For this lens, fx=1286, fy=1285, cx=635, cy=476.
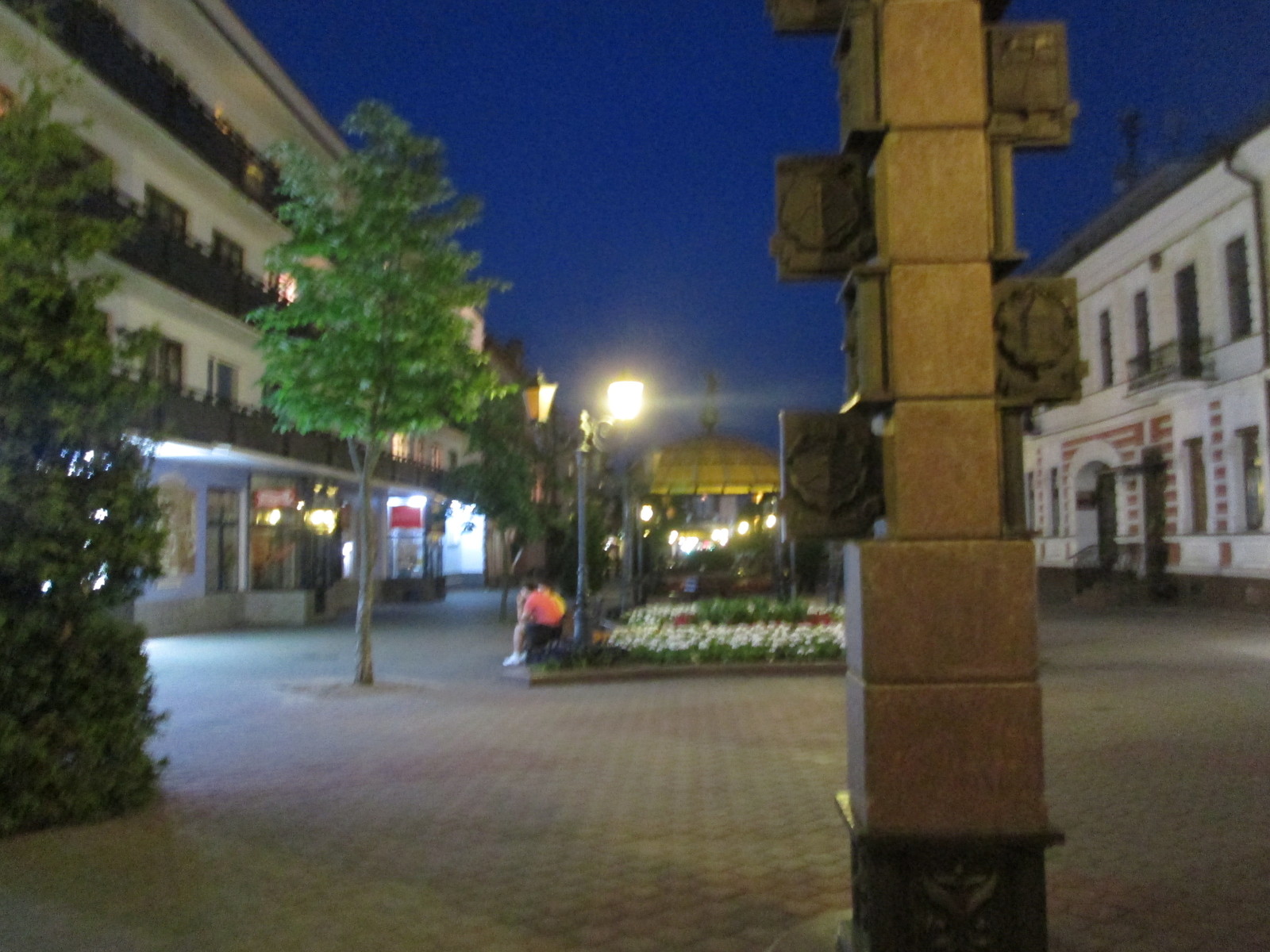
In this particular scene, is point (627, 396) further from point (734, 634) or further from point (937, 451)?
point (937, 451)

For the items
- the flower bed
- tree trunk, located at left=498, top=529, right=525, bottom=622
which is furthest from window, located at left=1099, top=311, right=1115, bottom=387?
the flower bed

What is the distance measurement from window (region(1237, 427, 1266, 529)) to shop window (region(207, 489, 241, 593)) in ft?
73.1

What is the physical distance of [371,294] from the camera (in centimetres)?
1546

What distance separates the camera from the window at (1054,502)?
39469 mm

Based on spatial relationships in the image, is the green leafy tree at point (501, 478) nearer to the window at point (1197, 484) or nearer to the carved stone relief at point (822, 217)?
the window at point (1197, 484)

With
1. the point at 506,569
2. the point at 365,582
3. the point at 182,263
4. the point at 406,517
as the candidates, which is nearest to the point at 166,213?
the point at 182,263

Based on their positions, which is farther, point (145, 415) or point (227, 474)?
point (227, 474)

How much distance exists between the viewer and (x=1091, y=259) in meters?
36.4

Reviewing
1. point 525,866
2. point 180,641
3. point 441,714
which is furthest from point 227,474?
point 525,866

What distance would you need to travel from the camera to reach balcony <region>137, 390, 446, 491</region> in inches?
908

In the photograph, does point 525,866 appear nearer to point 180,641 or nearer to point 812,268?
point 812,268

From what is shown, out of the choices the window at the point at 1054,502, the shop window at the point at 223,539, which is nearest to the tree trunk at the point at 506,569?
the shop window at the point at 223,539

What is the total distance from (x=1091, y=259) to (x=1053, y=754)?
29325 millimetres

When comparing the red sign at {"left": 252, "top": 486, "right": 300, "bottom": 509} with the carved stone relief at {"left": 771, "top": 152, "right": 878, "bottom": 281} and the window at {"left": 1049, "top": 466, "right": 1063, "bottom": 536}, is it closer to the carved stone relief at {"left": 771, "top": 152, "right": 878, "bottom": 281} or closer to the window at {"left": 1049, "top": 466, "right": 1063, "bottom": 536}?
the window at {"left": 1049, "top": 466, "right": 1063, "bottom": 536}
